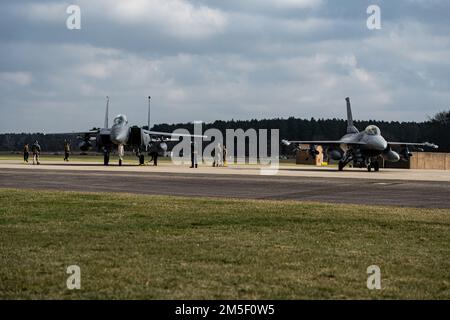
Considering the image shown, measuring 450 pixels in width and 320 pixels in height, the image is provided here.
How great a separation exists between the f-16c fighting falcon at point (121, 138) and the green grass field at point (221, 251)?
33.3m

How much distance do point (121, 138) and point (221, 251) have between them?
3928cm

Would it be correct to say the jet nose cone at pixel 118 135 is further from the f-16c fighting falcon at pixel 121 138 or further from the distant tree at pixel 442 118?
the distant tree at pixel 442 118

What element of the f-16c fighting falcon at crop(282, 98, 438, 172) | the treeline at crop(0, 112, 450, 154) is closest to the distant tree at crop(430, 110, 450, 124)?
the treeline at crop(0, 112, 450, 154)

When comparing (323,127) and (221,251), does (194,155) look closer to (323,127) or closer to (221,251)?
(221,251)

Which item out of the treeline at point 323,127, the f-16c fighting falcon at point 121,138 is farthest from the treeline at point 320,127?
the f-16c fighting falcon at point 121,138

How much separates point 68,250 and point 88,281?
189 cm

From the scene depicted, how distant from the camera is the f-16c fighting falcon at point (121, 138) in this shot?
4666cm

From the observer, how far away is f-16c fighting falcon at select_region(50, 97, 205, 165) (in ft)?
153

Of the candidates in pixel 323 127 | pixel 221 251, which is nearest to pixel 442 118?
pixel 323 127

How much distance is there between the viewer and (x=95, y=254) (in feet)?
25.8

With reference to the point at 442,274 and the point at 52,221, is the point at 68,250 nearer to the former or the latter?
the point at 52,221

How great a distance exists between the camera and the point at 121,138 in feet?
152

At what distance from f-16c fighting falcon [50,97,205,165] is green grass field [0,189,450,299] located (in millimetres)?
33312

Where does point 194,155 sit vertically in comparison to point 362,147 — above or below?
below
